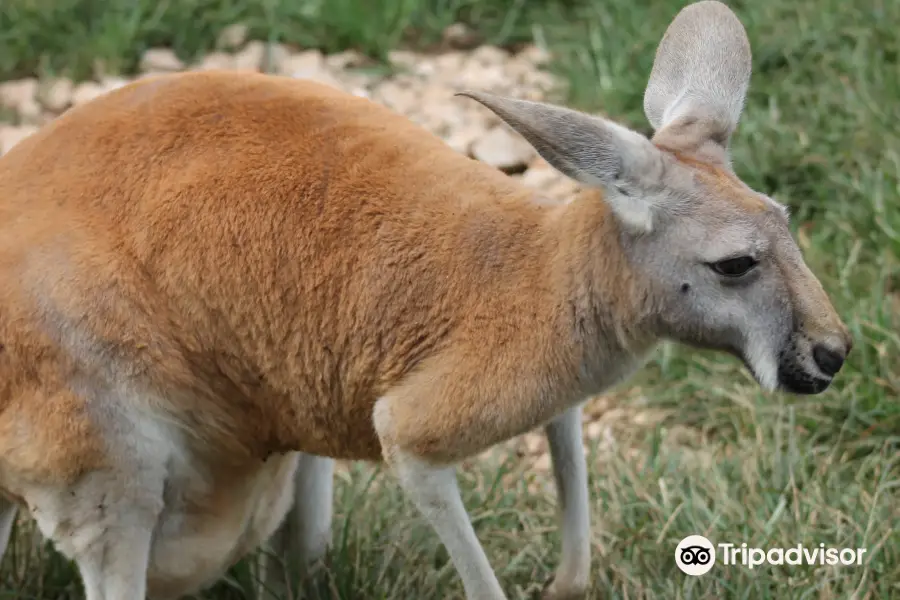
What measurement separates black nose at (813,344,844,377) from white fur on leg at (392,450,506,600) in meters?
1.07

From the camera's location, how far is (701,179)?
3.79 m

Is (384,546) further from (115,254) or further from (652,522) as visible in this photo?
(115,254)

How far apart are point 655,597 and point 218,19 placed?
4760mm

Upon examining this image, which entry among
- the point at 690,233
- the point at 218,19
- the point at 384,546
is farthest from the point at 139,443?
the point at 218,19

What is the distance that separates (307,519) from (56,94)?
3782 millimetres

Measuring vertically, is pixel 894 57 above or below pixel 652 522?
above

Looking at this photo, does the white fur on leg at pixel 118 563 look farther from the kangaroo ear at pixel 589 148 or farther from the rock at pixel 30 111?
the rock at pixel 30 111

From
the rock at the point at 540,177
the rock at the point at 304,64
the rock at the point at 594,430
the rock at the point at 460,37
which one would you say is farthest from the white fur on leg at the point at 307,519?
the rock at the point at 460,37

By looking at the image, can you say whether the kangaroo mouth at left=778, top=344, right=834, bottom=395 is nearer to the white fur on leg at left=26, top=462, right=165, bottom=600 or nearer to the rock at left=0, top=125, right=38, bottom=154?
the white fur on leg at left=26, top=462, right=165, bottom=600

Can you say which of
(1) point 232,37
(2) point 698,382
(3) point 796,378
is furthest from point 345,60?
(3) point 796,378

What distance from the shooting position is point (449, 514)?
4090 millimetres

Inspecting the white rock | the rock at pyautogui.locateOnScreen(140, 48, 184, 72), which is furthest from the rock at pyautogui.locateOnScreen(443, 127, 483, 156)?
the rock at pyautogui.locateOnScreen(140, 48, 184, 72)

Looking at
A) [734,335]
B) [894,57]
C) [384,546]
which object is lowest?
[384,546]

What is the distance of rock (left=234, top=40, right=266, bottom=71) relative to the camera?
7902 mm
